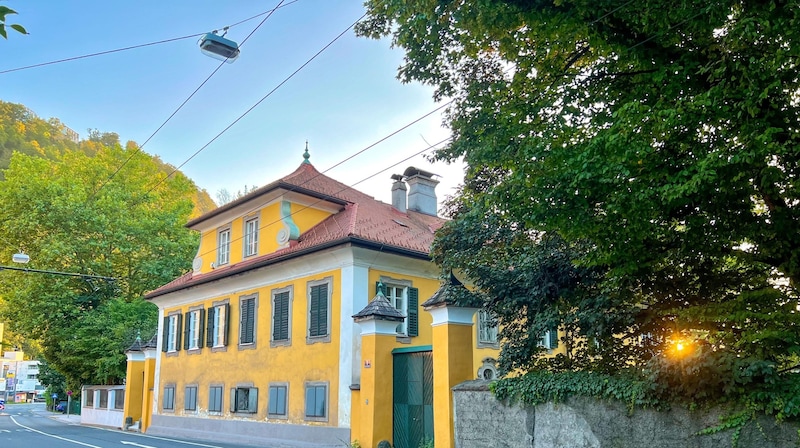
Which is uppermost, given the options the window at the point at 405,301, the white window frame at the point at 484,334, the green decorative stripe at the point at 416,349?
the window at the point at 405,301

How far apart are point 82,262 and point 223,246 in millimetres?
14393

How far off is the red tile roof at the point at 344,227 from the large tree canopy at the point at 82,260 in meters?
9.54

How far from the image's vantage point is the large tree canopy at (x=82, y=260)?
105 ft

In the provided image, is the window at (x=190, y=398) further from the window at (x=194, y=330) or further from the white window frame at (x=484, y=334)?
the white window frame at (x=484, y=334)

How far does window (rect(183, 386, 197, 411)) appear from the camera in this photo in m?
23.0

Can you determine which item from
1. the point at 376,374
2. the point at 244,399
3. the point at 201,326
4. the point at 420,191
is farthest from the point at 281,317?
the point at 420,191

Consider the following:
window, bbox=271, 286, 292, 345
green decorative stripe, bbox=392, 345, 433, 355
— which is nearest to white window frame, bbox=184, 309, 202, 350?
window, bbox=271, 286, 292, 345

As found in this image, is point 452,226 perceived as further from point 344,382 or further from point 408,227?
point 408,227

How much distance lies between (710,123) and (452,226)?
6246 millimetres

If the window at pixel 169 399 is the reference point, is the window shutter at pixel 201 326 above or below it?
above

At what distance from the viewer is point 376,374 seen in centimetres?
1412

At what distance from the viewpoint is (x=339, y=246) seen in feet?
57.1

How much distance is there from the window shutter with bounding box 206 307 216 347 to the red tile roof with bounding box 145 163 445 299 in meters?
1.19

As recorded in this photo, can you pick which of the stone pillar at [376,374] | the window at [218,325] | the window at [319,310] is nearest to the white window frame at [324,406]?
the window at [319,310]
